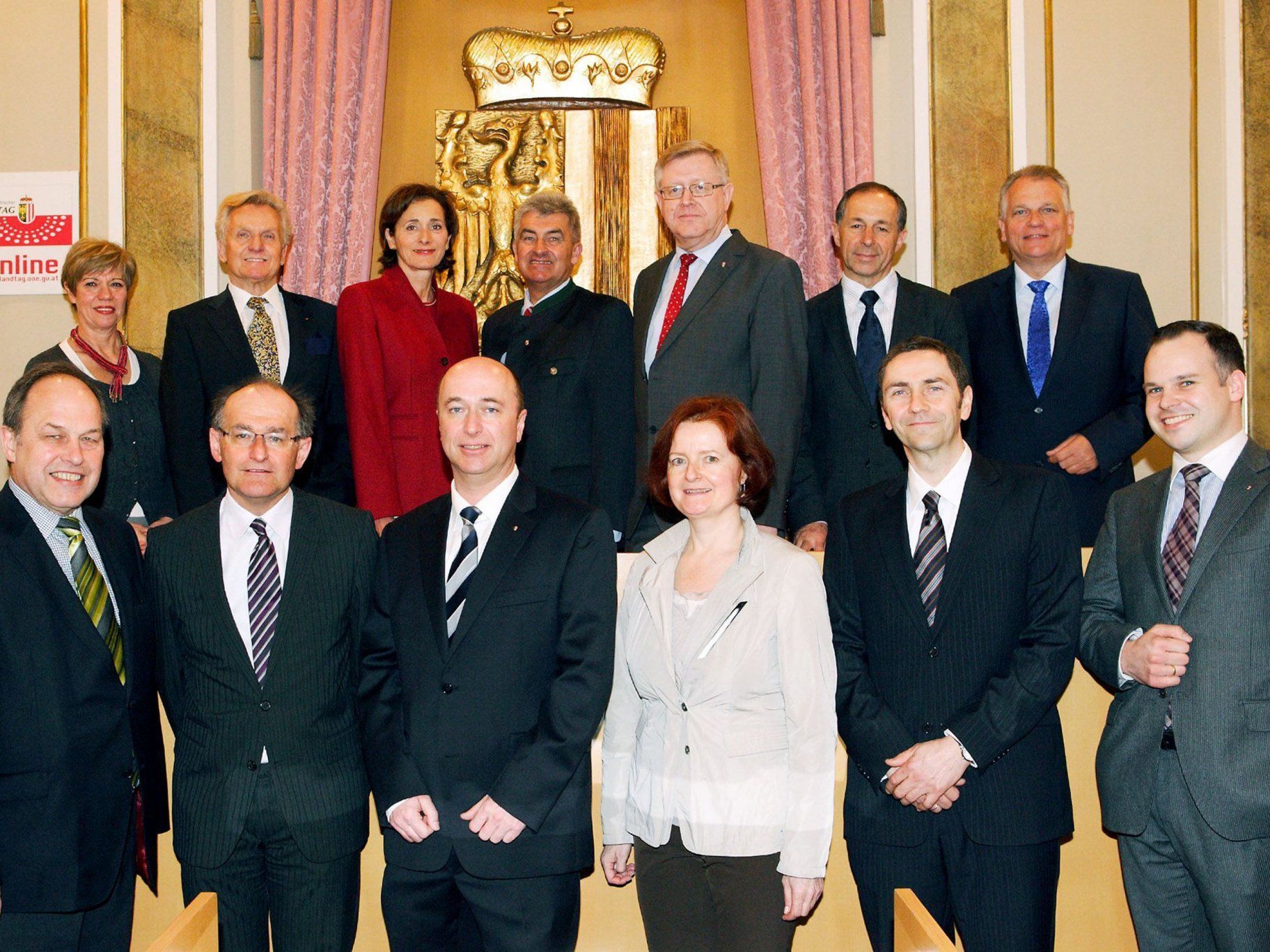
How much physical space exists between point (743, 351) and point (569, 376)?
0.52 metres

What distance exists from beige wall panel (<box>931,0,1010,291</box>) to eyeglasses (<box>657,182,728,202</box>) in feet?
6.56

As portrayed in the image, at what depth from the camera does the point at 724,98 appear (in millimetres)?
5809

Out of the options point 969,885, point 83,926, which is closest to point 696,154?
point 969,885

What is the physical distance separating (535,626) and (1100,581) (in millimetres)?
1361

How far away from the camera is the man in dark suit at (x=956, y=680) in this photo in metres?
2.64

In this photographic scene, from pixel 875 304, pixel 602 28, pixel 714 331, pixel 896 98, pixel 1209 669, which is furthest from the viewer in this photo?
pixel 602 28

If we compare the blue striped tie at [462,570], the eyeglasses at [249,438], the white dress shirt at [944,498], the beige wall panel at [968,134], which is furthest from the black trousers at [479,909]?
the beige wall panel at [968,134]

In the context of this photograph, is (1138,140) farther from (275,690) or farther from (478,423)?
(275,690)

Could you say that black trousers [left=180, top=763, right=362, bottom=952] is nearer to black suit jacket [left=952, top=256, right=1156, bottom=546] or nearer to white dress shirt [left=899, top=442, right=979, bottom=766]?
white dress shirt [left=899, top=442, right=979, bottom=766]

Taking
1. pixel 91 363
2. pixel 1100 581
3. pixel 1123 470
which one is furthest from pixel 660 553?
pixel 91 363

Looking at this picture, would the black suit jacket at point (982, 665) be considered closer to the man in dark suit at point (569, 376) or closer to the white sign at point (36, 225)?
the man in dark suit at point (569, 376)

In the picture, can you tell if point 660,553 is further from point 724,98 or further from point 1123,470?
point 724,98

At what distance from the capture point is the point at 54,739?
259 centimetres

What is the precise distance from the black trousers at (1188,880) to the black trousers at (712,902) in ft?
2.79
